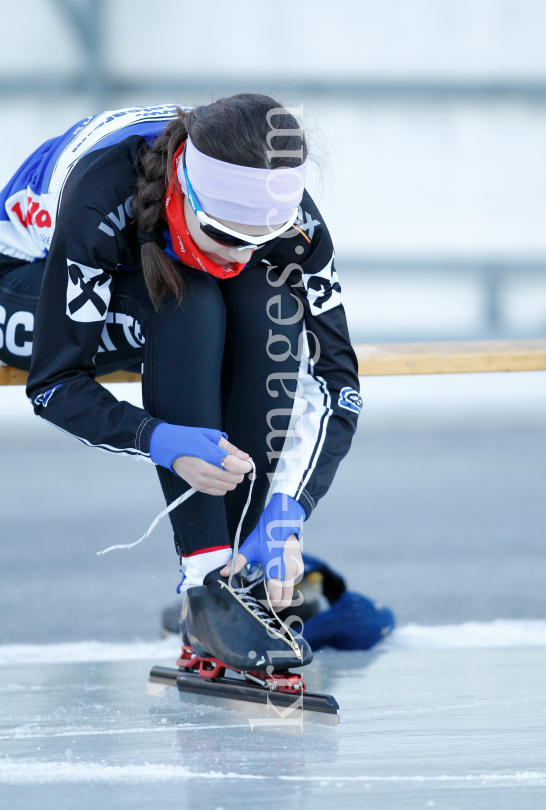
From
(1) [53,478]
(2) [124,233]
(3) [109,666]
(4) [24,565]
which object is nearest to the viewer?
(2) [124,233]

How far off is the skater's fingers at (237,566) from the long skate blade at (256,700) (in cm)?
12

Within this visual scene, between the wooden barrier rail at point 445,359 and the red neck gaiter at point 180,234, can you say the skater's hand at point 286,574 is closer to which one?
the red neck gaiter at point 180,234

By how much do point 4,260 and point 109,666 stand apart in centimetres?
58

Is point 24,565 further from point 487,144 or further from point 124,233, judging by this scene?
point 487,144

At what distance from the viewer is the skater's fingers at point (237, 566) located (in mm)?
912

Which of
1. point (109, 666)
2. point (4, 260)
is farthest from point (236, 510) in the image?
point (4, 260)

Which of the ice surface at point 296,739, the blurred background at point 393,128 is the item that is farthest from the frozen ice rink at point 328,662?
the blurred background at point 393,128

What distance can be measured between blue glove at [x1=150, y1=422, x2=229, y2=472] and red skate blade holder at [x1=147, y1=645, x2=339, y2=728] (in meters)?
0.23

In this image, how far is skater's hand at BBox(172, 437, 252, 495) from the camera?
0.86 meters

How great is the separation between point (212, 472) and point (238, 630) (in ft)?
0.56

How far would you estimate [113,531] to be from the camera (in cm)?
191

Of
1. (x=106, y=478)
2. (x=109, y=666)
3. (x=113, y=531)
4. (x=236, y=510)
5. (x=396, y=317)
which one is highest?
(x=236, y=510)

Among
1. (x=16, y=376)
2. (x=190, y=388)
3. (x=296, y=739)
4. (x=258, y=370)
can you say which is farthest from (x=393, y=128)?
(x=296, y=739)

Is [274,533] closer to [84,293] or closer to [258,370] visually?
[258,370]
